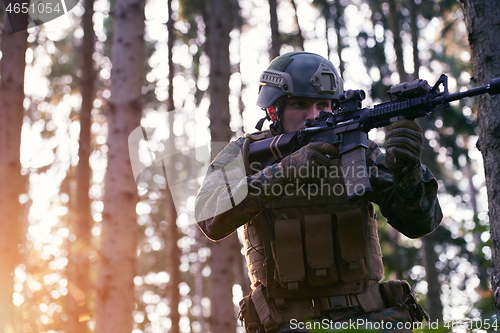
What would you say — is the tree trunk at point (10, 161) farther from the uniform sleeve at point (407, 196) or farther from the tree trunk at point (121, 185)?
the uniform sleeve at point (407, 196)

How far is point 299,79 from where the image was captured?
4344mm

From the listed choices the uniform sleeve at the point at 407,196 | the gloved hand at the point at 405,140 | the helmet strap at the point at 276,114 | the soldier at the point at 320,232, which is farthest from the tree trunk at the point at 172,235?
the gloved hand at the point at 405,140

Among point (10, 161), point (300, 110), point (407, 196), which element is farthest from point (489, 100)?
point (10, 161)

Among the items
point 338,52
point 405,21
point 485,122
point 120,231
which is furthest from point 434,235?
point 485,122

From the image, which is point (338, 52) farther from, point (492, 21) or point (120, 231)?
point (492, 21)

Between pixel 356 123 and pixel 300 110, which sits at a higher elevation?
pixel 300 110

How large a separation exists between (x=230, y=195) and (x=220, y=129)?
19.2ft

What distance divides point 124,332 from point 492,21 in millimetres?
4756

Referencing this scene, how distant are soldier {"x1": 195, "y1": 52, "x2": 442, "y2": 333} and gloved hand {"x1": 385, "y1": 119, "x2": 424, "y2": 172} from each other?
9cm

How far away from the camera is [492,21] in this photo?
4.00 metres

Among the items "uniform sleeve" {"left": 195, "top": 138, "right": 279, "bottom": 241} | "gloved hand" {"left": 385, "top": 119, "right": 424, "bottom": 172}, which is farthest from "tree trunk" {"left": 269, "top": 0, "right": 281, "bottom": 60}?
"gloved hand" {"left": 385, "top": 119, "right": 424, "bottom": 172}

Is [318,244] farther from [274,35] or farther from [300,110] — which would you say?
[274,35]

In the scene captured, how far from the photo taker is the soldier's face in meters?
4.30

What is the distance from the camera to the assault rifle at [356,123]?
330 centimetres
